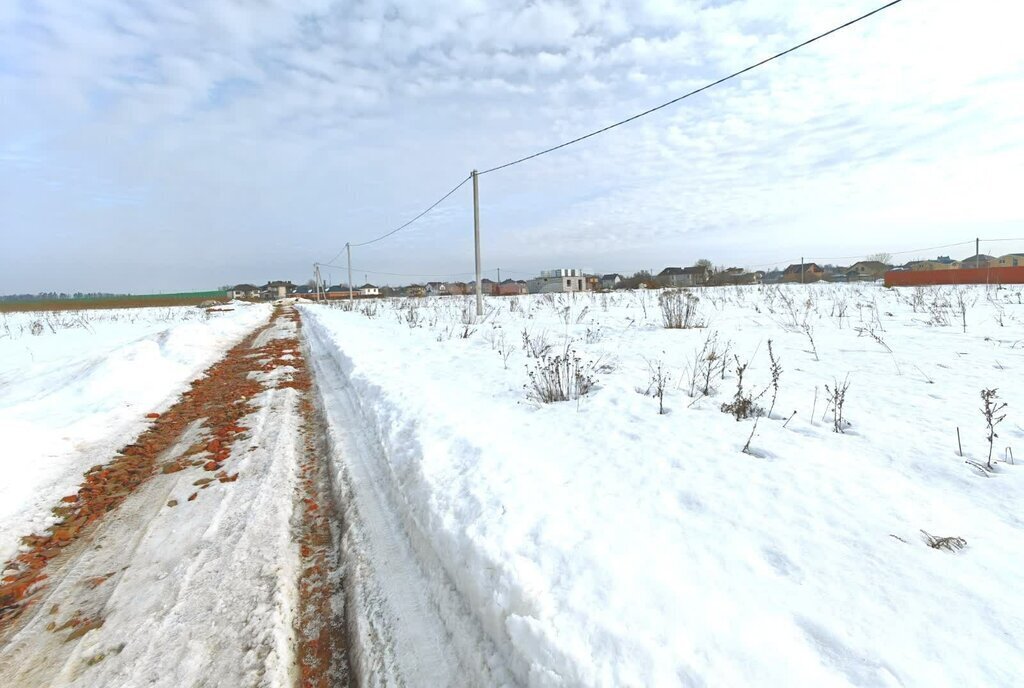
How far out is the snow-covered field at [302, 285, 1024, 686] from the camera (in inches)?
58.3

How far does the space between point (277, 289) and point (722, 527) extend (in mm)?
114150

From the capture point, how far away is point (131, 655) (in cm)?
177

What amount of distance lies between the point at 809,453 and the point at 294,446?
13.7ft

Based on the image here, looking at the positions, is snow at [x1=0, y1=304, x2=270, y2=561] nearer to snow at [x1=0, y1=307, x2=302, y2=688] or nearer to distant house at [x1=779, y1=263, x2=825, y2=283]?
snow at [x1=0, y1=307, x2=302, y2=688]

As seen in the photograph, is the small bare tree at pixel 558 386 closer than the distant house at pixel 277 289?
Yes

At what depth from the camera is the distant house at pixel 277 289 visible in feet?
319

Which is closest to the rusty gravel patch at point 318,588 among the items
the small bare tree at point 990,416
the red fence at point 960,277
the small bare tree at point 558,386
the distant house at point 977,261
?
the small bare tree at point 558,386

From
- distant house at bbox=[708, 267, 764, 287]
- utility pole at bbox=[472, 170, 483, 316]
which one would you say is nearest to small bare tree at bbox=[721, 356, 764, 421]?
utility pole at bbox=[472, 170, 483, 316]

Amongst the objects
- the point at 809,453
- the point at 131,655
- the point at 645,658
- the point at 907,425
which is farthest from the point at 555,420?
the point at 131,655

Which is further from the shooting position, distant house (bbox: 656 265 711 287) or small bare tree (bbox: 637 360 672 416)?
distant house (bbox: 656 265 711 287)

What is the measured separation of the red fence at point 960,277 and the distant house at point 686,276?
21.6 m

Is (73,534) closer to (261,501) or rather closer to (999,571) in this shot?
(261,501)

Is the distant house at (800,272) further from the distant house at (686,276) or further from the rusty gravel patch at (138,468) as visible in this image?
the rusty gravel patch at (138,468)

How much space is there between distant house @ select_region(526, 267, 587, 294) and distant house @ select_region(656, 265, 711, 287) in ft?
46.9
